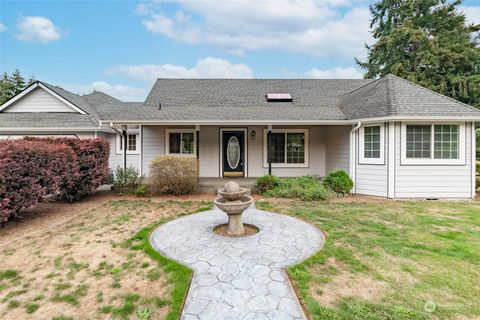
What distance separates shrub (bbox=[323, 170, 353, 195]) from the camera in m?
8.86

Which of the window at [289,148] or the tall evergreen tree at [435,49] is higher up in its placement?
the tall evergreen tree at [435,49]

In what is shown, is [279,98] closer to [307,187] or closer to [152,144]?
[307,187]

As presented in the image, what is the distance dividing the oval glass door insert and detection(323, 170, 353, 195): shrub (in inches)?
163

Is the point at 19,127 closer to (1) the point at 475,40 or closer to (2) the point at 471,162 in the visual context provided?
(2) the point at 471,162

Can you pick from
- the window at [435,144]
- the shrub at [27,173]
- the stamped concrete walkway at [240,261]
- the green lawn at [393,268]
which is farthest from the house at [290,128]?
the stamped concrete walkway at [240,261]

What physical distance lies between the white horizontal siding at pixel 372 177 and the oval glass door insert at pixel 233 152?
4924 mm

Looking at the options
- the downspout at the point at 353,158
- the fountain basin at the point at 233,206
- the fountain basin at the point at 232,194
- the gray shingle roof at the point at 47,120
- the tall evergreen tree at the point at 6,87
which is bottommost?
the fountain basin at the point at 233,206

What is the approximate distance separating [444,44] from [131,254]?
25530 mm

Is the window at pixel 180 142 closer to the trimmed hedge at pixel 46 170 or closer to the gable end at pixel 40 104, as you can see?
the trimmed hedge at pixel 46 170

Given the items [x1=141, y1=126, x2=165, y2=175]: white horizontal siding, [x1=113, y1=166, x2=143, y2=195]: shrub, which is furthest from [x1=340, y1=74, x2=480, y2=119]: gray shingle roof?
[x1=113, y1=166, x2=143, y2=195]: shrub

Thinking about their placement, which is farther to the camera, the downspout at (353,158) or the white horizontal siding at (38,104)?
the white horizontal siding at (38,104)

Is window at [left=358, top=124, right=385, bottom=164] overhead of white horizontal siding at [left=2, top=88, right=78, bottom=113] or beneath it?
beneath

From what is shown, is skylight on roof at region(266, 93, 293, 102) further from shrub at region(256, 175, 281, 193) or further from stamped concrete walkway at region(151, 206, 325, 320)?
stamped concrete walkway at region(151, 206, 325, 320)

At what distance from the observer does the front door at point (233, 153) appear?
11375 mm
